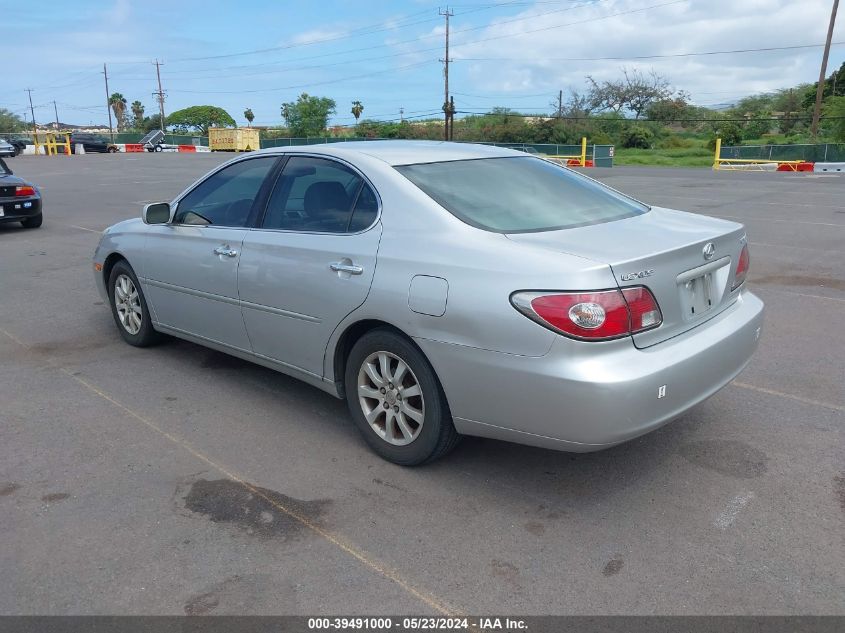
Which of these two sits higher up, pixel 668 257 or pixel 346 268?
pixel 668 257

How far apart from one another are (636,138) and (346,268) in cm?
6445

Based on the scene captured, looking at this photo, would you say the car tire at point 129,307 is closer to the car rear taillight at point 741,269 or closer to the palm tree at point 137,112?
the car rear taillight at point 741,269

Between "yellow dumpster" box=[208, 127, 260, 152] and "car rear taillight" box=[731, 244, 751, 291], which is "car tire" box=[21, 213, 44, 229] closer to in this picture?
"car rear taillight" box=[731, 244, 751, 291]

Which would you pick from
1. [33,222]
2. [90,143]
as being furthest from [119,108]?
[33,222]

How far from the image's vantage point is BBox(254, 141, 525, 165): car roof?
4215 mm

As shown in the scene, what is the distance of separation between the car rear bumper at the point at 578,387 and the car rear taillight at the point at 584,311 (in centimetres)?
6

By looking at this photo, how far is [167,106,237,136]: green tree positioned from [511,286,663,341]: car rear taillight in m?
119

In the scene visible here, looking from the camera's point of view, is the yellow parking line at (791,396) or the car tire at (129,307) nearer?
the yellow parking line at (791,396)

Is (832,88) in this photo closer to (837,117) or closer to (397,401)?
(837,117)

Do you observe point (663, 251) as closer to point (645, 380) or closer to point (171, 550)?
point (645, 380)

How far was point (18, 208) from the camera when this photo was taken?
42.1 feet

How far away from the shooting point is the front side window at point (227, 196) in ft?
15.4

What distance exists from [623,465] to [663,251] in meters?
1.18

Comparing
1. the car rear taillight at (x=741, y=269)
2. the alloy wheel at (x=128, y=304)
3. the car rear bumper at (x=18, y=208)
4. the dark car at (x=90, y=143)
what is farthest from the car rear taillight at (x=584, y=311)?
the dark car at (x=90, y=143)
